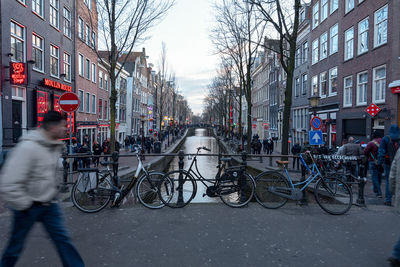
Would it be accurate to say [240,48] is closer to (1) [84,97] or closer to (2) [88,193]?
(1) [84,97]

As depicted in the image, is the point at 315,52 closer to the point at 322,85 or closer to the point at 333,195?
the point at 322,85

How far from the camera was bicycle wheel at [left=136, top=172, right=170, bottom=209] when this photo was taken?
5.79 metres

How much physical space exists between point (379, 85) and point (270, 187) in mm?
14084

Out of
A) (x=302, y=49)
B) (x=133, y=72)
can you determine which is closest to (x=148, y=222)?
(x=302, y=49)

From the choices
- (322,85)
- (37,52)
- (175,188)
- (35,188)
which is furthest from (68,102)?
(322,85)

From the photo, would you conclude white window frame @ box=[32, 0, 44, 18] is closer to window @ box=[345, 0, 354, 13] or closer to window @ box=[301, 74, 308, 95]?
window @ box=[345, 0, 354, 13]

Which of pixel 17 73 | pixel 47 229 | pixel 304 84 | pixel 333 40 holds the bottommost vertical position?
pixel 47 229

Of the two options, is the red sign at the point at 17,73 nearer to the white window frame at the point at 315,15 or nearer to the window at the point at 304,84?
the white window frame at the point at 315,15

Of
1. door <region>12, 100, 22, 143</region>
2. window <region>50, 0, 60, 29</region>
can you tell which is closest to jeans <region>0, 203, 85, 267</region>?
door <region>12, 100, 22, 143</region>

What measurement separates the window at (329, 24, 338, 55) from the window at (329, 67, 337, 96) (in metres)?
1.46

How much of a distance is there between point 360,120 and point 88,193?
1798cm

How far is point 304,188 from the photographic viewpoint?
607 centimetres

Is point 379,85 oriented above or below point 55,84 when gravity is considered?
below

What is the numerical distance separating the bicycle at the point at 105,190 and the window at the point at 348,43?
18796 mm
